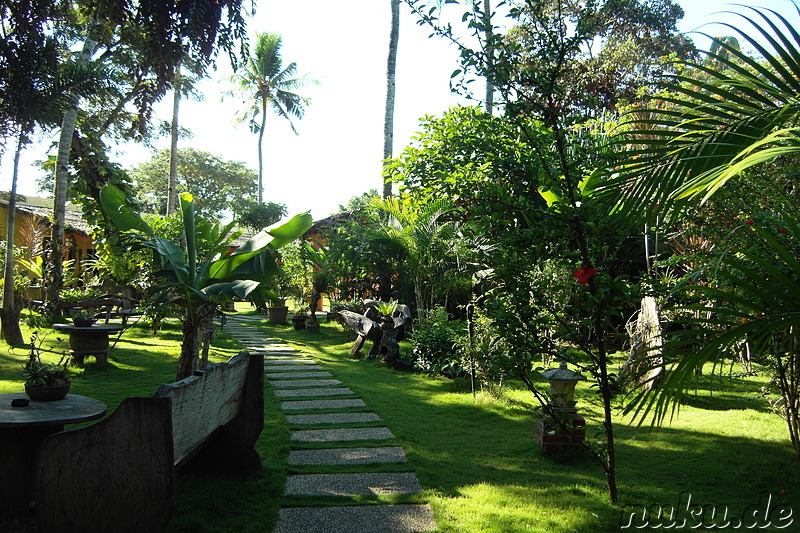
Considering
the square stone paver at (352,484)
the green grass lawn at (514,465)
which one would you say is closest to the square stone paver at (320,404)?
the green grass lawn at (514,465)

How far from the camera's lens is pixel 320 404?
6598 millimetres

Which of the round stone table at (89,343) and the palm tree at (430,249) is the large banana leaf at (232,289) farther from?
the palm tree at (430,249)

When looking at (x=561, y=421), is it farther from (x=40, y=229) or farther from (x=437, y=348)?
(x=40, y=229)

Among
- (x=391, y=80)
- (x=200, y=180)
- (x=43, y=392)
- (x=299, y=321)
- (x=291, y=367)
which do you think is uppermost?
(x=200, y=180)

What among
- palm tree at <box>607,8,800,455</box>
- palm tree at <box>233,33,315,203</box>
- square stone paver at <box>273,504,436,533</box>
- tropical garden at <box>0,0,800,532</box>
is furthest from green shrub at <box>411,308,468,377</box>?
palm tree at <box>233,33,315,203</box>

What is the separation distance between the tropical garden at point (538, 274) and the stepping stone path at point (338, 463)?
0.17m

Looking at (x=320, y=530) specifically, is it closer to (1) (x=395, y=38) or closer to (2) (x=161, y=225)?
(2) (x=161, y=225)

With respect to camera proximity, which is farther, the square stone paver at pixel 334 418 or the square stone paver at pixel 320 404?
the square stone paver at pixel 320 404

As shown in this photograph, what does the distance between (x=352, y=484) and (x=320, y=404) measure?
105 inches

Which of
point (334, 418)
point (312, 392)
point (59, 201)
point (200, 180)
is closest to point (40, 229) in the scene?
point (59, 201)

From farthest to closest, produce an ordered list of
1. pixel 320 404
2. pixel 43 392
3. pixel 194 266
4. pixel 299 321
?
pixel 299 321, pixel 320 404, pixel 194 266, pixel 43 392

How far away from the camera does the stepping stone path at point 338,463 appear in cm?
335

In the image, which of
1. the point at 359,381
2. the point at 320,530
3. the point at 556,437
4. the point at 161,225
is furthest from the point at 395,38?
the point at 320,530

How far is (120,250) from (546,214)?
34.7 feet
